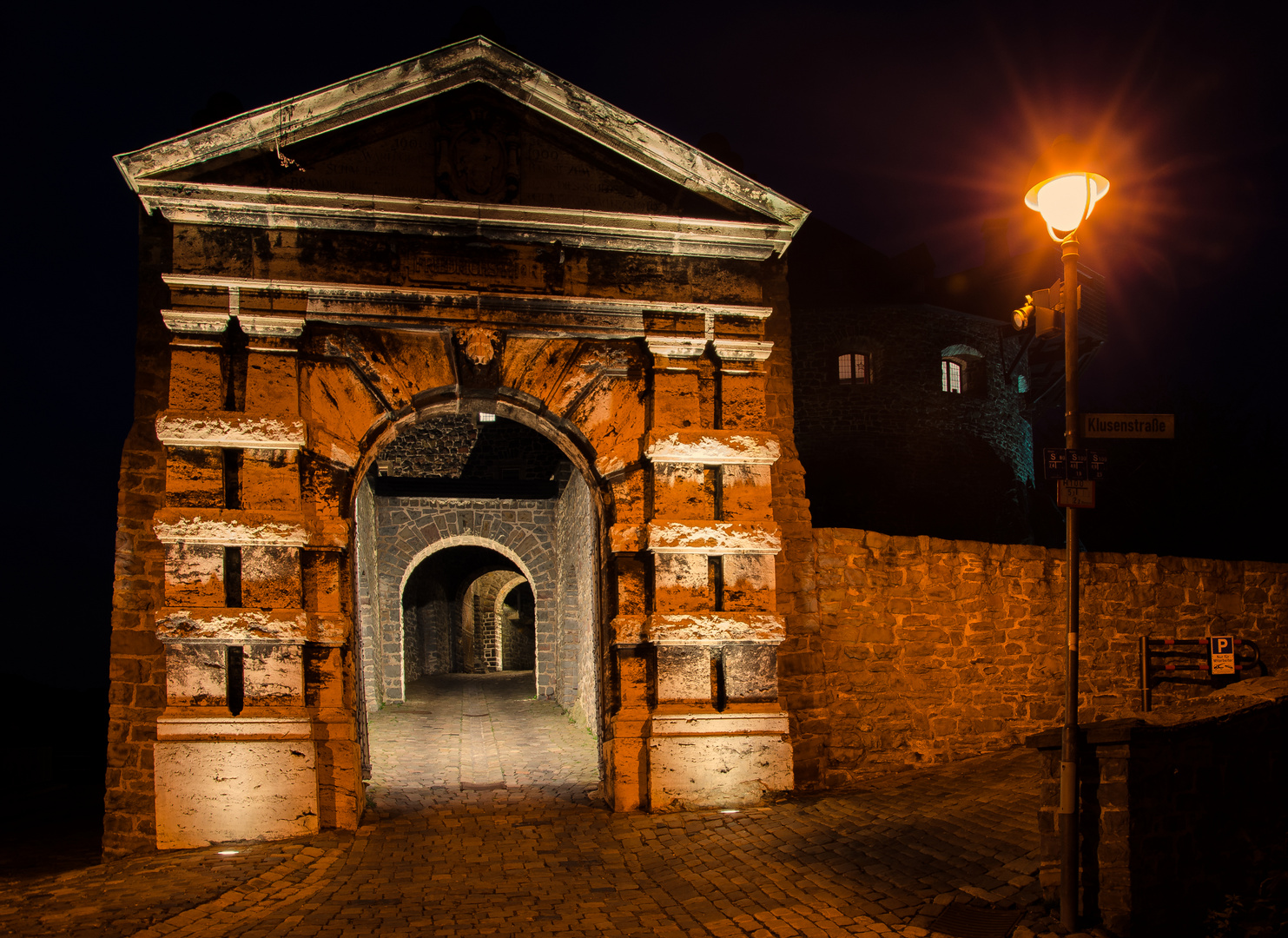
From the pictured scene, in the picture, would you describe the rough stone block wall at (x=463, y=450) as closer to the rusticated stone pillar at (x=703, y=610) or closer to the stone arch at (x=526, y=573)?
the stone arch at (x=526, y=573)

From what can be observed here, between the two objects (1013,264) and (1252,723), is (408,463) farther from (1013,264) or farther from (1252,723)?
(1013,264)

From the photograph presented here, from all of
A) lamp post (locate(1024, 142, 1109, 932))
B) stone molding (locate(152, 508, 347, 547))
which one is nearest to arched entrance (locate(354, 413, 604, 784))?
stone molding (locate(152, 508, 347, 547))

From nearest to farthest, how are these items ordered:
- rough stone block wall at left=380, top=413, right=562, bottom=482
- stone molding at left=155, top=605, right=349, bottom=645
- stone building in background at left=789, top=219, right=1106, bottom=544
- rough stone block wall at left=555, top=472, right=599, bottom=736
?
stone molding at left=155, top=605, right=349, bottom=645, rough stone block wall at left=555, top=472, right=599, bottom=736, rough stone block wall at left=380, top=413, right=562, bottom=482, stone building in background at left=789, top=219, right=1106, bottom=544

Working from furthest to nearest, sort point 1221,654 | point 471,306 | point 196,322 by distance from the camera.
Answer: point 1221,654 → point 471,306 → point 196,322

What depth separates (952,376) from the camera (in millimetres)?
23828

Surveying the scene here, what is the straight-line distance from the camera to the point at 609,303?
23.0 ft

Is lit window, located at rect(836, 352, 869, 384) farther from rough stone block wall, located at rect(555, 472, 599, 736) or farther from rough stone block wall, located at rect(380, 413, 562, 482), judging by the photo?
rough stone block wall, located at rect(555, 472, 599, 736)

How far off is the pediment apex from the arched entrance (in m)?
2.95

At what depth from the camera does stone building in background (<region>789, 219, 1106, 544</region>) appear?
22.3m

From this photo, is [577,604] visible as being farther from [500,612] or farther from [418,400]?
[500,612]

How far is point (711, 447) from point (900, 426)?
1689 cm

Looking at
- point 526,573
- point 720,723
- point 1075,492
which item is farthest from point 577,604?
point 1075,492

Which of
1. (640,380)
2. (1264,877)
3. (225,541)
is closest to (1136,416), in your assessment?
(1264,877)

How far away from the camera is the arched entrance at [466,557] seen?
1211 cm
